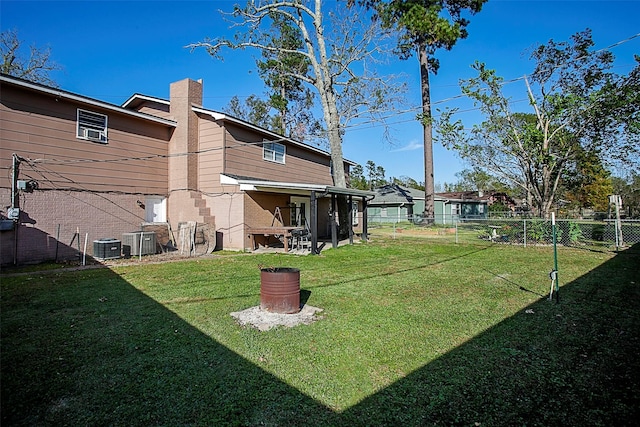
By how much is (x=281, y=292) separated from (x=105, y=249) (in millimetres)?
7861

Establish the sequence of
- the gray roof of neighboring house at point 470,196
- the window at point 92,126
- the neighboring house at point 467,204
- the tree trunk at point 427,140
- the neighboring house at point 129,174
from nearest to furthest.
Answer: the neighboring house at point 129,174 → the window at point 92,126 → the tree trunk at point 427,140 → the neighboring house at point 467,204 → the gray roof of neighboring house at point 470,196

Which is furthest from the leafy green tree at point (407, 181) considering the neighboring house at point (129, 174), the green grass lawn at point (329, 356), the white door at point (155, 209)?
the green grass lawn at point (329, 356)

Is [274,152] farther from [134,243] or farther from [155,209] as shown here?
[134,243]

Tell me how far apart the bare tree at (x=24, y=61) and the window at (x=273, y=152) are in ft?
51.5

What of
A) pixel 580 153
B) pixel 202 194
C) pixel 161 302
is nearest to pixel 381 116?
pixel 202 194

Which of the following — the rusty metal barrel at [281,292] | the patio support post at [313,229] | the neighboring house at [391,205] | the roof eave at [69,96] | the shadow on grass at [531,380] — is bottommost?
the shadow on grass at [531,380]

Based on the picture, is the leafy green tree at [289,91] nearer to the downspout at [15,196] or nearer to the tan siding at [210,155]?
the tan siding at [210,155]

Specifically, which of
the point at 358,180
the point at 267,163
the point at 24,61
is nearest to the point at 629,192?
the point at 358,180

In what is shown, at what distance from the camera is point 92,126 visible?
10977mm

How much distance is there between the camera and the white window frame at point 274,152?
15261 mm

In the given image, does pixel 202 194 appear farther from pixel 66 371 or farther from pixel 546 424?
pixel 546 424

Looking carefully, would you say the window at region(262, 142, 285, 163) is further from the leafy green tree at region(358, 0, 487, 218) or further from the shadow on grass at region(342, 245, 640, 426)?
the shadow on grass at region(342, 245, 640, 426)

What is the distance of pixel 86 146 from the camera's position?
35.3ft

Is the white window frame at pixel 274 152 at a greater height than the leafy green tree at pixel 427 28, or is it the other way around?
the leafy green tree at pixel 427 28
